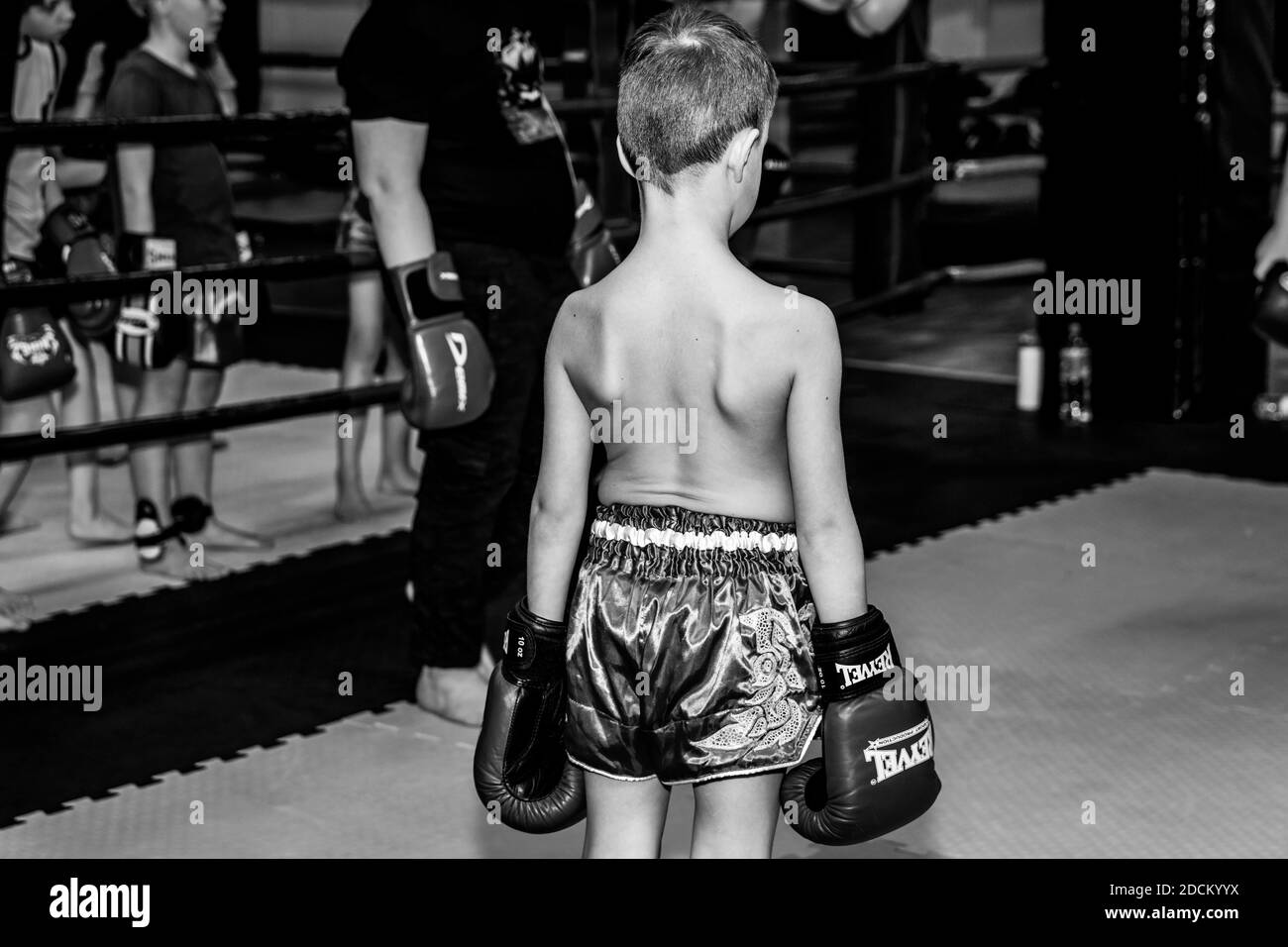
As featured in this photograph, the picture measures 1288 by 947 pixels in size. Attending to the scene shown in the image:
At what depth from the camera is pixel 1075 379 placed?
577 centimetres

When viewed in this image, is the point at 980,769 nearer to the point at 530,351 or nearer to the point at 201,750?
the point at 530,351

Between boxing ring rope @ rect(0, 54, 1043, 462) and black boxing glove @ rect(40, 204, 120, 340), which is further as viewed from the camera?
black boxing glove @ rect(40, 204, 120, 340)

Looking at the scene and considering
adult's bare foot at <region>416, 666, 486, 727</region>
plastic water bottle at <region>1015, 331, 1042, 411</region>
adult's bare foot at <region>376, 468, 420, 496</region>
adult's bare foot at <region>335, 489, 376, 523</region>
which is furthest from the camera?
plastic water bottle at <region>1015, 331, 1042, 411</region>

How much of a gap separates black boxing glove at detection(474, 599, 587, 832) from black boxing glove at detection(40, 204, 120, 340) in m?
2.34

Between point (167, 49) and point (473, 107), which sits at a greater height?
point (167, 49)

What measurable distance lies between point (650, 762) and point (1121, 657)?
1939 millimetres

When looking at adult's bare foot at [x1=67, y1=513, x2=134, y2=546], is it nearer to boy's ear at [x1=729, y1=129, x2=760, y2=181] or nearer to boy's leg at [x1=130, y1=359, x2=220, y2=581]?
boy's leg at [x1=130, y1=359, x2=220, y2=581]

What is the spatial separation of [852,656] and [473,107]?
5.12 feet

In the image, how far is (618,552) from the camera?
74.3 inches

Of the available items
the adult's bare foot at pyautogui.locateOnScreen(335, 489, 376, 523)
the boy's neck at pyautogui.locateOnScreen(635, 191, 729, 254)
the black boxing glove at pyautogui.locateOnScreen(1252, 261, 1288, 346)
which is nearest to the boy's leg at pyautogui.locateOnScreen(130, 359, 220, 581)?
the adult's bare foot at pyautogui.locateOnScreen(335, 489, 376, 523)

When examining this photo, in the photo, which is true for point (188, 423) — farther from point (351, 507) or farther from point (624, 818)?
point (624, 818)

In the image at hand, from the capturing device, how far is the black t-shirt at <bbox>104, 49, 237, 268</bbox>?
4.16 metres

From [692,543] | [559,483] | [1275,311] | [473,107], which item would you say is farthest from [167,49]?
[692,543]

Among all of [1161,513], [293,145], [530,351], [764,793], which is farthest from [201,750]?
[293,145]
